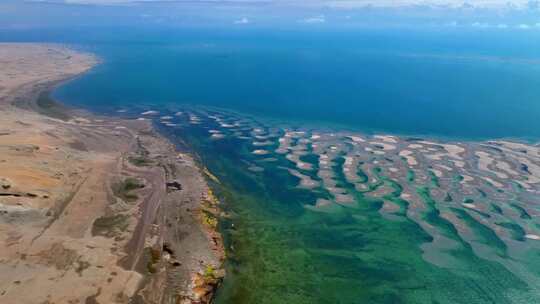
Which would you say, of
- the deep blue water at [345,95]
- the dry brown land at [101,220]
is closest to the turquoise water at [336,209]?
the deep blue water at [345,95]

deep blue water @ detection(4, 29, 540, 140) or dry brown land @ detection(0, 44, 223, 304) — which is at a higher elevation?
deep blue water @ detection(4, 29, 540, 140)

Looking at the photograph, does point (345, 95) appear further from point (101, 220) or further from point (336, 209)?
point (101, 220)

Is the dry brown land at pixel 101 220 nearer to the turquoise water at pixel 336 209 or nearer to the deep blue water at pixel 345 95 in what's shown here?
the turquoise water at pixel 336 209

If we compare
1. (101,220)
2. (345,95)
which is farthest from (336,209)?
(345,95)

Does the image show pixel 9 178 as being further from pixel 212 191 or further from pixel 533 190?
pixel 533 190

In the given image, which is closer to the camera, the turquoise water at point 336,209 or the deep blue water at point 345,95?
the turquoise water at point 336,209

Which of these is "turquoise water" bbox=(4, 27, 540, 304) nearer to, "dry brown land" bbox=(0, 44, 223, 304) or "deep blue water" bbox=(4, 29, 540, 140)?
"deep blue water" bbox=(4, 29, 540, 140)

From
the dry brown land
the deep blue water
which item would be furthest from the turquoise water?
the dry brown land

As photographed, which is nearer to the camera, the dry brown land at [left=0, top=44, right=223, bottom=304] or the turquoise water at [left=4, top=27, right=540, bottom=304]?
the dry brown land at [left=0, top=44, right=223, bottom=304]
